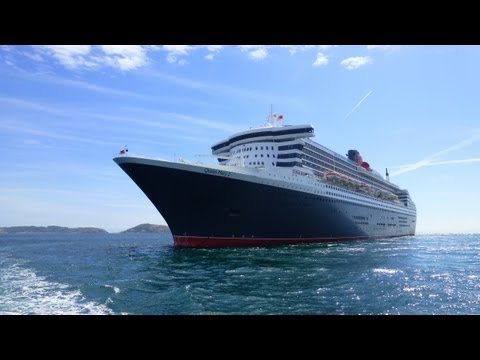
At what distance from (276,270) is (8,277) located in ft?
49.9

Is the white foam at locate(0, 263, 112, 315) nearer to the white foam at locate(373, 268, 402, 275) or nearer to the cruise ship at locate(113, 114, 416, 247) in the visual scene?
the cruise ship at locate(113, 114, 416, 247)

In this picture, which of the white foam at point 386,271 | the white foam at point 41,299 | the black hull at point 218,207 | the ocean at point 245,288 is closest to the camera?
the ocean at point 245,288

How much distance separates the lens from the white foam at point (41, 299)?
1098 cm

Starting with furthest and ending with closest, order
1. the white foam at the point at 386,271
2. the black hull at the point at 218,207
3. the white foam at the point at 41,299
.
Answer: the black hull at the point at 218,207 → the white foam at the point at 386,271 → the white foam at the point at 41,299

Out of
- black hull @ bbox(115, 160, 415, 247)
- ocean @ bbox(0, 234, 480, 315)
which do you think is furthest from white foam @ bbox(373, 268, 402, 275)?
black hull @ bbox(115, 160, 415, 247)

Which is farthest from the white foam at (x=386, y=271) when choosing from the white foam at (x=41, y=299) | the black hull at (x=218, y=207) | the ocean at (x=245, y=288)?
the white foam at (x=41, y=299)

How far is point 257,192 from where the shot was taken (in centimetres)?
2803

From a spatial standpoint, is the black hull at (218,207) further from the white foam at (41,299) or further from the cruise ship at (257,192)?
the white foam at (41,299)

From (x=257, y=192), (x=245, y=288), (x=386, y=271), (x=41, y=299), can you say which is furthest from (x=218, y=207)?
(x=41, y=299)

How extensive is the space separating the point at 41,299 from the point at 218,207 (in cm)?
1579
